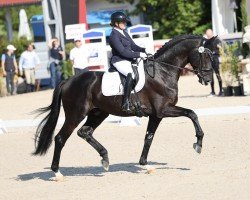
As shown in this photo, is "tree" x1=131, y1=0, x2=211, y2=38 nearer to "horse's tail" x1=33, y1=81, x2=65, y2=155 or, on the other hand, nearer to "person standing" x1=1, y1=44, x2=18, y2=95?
"person standing" x1=1, y1=44, x2=18, y2=95

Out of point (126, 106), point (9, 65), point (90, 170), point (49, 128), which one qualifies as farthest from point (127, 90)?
point (9, 65)

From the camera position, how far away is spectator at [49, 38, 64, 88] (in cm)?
3061

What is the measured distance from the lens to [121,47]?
12.0 metres

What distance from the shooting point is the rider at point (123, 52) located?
12.0 metres

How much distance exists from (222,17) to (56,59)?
8.11 m

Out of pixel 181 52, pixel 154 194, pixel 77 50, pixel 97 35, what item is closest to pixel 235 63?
pixel 77 50

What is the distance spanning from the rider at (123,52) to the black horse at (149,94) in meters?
0.23

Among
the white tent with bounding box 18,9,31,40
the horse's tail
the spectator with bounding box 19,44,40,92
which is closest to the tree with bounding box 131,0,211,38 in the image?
the spectator with bounding box 19,44,40,92

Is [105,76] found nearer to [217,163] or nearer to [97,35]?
[217,163]

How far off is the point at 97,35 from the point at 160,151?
15.9 meters

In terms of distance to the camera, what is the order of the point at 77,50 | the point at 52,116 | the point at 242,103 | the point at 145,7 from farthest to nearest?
the point at 145,7
the point at 77,50
the point at 242,103
the point at 52,116

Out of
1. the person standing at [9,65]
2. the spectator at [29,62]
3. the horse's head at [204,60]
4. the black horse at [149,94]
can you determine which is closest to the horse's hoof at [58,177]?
the black horse at [149,94]

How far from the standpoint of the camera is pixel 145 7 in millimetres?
37438

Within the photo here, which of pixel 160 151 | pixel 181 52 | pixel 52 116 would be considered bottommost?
pixel 160 151
